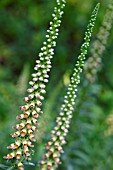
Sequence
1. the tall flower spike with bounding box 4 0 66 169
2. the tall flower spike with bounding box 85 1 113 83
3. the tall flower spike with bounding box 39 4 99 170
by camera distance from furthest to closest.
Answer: the tall flower spike with bounding box 85 1 113 83 < the tall flower spike with bounding box 39 4 99 170 < the tall flower spike with bounding box 4 0 66 169

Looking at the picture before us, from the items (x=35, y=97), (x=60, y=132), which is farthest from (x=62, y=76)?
(x=35, y=97)

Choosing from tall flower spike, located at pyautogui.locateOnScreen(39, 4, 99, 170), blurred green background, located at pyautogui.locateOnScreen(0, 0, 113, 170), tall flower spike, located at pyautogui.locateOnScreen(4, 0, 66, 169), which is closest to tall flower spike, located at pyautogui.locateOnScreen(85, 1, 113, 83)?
blurred green background, located at pyautogui.locateOnScreen(0, 0, 113, 170)

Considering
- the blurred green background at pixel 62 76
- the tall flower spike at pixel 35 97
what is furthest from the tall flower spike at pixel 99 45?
the tall flower spike at pixel 35 97

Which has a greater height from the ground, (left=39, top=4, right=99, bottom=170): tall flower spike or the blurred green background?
the blurred green background

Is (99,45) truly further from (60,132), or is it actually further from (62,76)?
(62,76)

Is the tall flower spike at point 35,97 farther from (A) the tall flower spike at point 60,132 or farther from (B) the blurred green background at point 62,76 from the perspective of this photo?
(B) the blurred green background at point 62,76

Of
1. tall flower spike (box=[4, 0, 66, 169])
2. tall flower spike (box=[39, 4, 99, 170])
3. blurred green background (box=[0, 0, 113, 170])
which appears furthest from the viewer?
blurred green background (box=[0, 0, 113, 170])

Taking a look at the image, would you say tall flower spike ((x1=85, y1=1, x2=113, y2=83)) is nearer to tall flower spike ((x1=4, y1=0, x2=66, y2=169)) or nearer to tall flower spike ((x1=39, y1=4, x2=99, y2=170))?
tall flower spike ((x1=39, y1=4, x2=99, y2=170))

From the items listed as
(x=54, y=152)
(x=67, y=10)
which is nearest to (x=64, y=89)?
(x=54, y=152)
